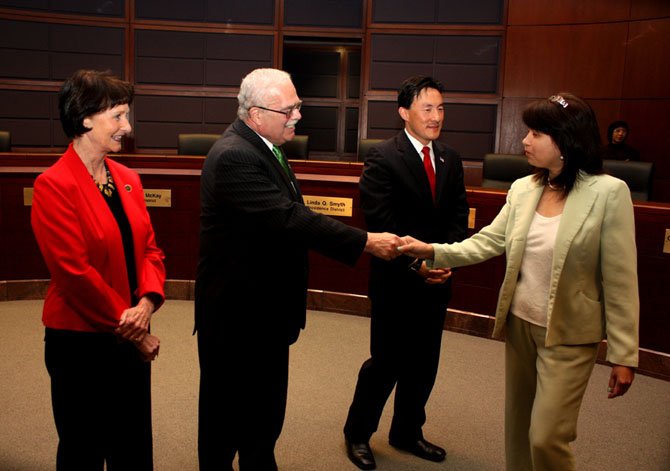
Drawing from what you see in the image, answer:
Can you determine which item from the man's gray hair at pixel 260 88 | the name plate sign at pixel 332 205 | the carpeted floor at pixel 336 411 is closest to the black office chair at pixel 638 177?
the carpeted floor at pixel 336 411

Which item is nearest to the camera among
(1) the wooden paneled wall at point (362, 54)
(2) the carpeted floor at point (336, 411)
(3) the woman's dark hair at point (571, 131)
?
(3) the woman's dark hair at point (571, 131)

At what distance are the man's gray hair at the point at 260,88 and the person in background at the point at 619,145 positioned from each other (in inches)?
232

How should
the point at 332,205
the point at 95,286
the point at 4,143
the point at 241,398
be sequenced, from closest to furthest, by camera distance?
1. the point at 95,286
2. the point at 241,398
3. the point at 332,205
4. the point at 4,143

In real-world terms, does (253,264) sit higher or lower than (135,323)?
higher

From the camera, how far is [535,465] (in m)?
1.98

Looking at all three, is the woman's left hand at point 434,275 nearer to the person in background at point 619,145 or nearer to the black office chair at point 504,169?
the black office chair at point 504,169

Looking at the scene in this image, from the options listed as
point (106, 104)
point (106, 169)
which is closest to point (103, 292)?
point (106, 169)

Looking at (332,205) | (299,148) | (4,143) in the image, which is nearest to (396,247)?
(332,205)

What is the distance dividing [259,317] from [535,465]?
960 millimetres

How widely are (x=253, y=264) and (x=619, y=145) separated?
20.1 feet

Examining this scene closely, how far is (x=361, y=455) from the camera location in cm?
279

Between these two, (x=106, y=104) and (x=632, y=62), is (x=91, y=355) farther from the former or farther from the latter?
(x=632, y=62)

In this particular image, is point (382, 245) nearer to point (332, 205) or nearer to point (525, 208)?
point (525, 208)

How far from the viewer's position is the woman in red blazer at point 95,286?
1.84 metres
